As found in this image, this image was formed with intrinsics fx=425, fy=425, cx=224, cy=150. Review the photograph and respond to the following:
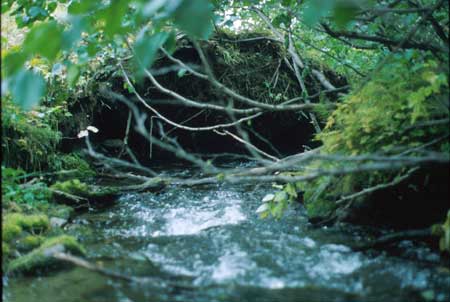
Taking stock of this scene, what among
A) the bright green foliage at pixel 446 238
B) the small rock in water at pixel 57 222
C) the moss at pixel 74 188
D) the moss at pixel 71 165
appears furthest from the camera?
the moss at pixel 71 165

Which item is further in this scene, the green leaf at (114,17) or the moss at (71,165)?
the moss at (71,165)

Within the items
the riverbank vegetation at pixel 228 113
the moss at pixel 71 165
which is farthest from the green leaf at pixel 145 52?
the moss at pixel 71 165

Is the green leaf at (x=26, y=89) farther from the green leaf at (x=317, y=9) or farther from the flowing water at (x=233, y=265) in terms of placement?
the flowing water at (x=233, y=265)

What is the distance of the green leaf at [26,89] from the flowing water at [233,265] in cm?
184

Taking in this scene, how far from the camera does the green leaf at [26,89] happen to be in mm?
1337

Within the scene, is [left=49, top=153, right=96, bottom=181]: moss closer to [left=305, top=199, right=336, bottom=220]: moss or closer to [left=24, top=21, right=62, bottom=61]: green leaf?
[left=305, top=199, right=336, bottom=220]: moss

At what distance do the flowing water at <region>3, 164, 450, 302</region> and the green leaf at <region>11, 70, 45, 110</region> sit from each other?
1.84 metres

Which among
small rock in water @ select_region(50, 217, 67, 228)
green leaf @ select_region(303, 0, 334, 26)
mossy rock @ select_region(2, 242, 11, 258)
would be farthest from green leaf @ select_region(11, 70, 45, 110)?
small rock in water @ select_region(50, 217, 67, 228)

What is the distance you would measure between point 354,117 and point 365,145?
0.30 metres

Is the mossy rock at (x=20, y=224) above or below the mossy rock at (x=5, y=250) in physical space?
above

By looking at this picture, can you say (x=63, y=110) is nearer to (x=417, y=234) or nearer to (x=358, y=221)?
(x=358, y=221)

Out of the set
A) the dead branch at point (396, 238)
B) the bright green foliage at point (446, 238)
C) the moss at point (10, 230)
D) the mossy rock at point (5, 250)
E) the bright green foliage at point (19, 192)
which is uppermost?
the bright green foliage at point (19, 192)

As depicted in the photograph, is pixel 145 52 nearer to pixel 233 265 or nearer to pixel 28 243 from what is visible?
pixel 233 265

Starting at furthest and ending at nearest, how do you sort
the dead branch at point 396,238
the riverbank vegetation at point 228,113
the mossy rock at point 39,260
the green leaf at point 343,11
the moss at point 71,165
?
the moss at point 71,165 < the dead branch at point 396,238 < the mossy rock at point 39,260 < the riverbank vegetation at point 228,113 < the green leaf at point 343,11
